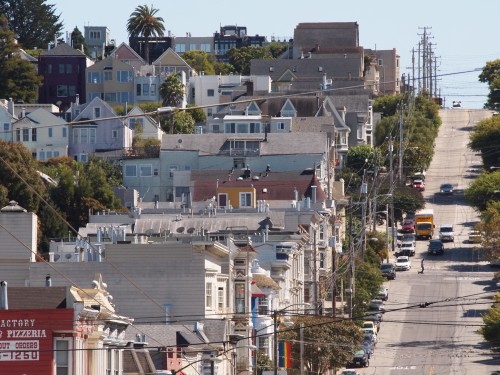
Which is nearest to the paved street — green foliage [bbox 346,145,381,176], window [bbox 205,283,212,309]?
window [bbox 205,283,212,309]

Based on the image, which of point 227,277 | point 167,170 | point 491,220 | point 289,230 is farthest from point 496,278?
point 227,277

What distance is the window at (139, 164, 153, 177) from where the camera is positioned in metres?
164

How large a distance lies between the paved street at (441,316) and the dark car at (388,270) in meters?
0.62

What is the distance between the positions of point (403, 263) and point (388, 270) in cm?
603

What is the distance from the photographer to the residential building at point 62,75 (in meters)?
196

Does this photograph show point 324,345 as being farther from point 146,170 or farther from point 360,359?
point 146,170

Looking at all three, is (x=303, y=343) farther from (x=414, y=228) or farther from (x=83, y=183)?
(x=414, y=228)

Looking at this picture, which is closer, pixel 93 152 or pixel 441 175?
pixel 93 152

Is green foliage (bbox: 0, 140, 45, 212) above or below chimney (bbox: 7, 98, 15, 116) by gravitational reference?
below

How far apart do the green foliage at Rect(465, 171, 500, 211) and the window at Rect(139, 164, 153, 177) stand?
961 inches

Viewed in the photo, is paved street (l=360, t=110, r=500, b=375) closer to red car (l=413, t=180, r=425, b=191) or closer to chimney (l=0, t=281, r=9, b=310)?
red car (l=413, t=180, r=425, b=191)

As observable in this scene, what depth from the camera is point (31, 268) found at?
252 feet

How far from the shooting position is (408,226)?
164625 mm

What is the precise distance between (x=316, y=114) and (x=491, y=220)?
48.5 m
